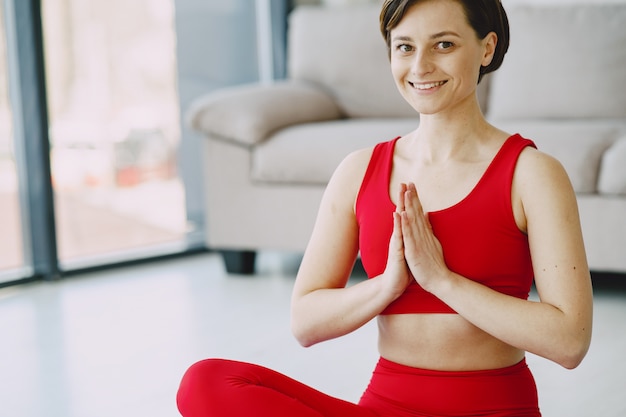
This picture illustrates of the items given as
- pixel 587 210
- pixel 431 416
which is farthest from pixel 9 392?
pixel 587 210

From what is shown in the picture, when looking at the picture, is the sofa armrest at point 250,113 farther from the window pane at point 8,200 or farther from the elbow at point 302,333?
the elbow at point 302,333

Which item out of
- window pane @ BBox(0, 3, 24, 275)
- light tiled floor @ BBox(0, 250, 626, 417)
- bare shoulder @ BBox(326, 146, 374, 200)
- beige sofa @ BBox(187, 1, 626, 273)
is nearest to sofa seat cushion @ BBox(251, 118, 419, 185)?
beige sofa @ BBox(187, 1, 626, 273)

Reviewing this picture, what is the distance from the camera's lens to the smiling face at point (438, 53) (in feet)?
4.15

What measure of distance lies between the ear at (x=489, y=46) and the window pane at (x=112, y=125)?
2578 mm

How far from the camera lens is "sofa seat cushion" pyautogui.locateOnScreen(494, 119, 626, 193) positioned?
9.32 ft

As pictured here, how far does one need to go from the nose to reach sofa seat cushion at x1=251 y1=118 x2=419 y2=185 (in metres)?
1.90

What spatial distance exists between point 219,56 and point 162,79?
310 millimetres

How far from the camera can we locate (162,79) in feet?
13.5

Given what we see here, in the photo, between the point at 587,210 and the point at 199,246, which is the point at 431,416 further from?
the point at 199,246

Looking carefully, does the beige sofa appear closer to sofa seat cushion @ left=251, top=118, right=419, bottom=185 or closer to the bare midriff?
sofa seat cushion @ left=251, top=118, right=419, bottom=185

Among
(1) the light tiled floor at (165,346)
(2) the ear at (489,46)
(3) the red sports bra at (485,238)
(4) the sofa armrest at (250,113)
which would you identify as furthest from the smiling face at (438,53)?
(4) the sofa armrest at (250,113)

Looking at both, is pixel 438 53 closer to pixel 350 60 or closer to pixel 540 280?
pixel 540 280

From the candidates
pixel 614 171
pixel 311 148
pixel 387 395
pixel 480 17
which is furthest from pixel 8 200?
pixel 480 17

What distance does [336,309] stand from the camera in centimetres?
136
